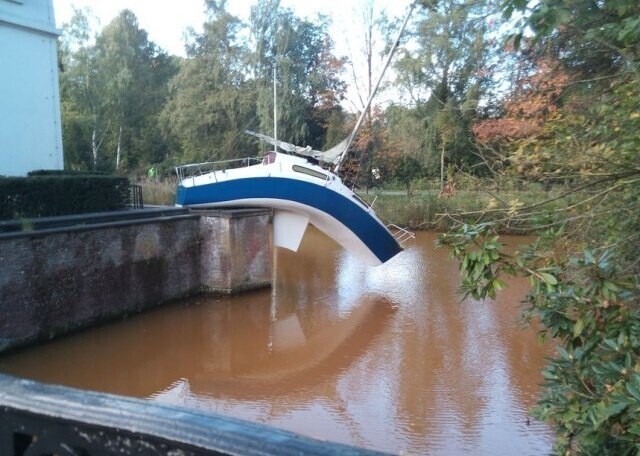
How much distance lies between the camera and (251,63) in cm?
3484

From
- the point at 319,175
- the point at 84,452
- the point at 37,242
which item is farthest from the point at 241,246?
the point at 84,452

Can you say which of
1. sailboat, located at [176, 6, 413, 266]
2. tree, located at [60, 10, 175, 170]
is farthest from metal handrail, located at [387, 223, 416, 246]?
tree, located at [60, 10, 175, 170]

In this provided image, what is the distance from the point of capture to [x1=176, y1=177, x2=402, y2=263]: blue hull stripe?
1328 cm

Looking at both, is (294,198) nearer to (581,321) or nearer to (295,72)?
(581,321)

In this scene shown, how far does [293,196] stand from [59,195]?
5.05 m

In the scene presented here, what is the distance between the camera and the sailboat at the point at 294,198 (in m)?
13.3

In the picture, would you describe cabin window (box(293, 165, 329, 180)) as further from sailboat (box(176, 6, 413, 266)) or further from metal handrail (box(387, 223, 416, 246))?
metal handrail (box(387, 223, 416, 246))

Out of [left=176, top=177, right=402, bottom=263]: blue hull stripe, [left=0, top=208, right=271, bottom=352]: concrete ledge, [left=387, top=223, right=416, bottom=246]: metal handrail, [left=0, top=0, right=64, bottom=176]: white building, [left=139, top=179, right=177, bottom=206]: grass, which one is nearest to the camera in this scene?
[left=0, top=208, right=271, bottom=352]: concrete ledge

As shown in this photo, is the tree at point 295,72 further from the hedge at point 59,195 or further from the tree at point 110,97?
the hedge at point 59,195

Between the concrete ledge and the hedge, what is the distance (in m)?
1.07

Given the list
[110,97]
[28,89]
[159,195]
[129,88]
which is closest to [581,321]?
[28,89]

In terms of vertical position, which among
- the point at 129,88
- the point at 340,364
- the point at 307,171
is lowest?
the point at 340,364

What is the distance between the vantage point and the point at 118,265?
10.6 metres

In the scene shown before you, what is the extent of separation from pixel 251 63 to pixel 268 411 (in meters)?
30.7
